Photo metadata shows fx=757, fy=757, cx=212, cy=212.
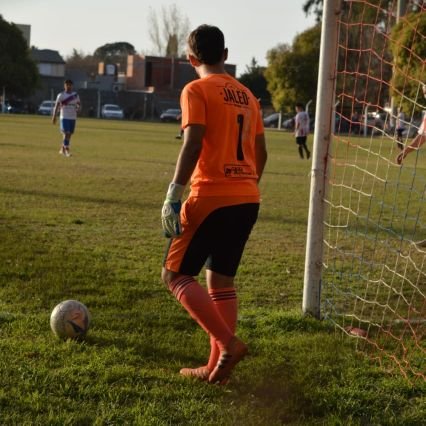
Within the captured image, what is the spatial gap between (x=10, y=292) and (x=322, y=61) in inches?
115

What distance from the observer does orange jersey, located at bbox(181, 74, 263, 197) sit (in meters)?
3.91

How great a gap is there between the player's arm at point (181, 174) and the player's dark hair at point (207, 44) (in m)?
0.43

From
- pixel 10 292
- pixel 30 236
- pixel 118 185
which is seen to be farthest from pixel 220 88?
pixel 118 185

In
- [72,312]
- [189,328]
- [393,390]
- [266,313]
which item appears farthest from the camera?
[266,313]

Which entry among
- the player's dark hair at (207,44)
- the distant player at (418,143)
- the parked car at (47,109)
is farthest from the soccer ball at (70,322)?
the parked car at (47,109)

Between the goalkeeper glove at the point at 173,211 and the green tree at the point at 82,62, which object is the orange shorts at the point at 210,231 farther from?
the green tree at the point at 82,62

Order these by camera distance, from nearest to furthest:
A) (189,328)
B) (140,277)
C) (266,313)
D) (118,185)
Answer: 1. (189,328)
2. (266,313)
3. (140,277)
4. (118,185)

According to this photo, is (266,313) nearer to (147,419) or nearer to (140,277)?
(140,277)

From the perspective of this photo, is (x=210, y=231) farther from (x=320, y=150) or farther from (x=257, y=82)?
(x=257, y=82)

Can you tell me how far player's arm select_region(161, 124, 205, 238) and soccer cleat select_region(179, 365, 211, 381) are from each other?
793 millimetres

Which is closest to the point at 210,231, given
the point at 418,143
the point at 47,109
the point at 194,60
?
the point at 194,60

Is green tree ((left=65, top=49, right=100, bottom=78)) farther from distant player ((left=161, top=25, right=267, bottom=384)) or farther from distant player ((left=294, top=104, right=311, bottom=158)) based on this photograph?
distant player ((left=161, top=25, right=267, bottom=384))

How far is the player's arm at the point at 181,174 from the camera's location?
3871 mm

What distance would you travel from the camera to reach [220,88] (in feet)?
13.1
